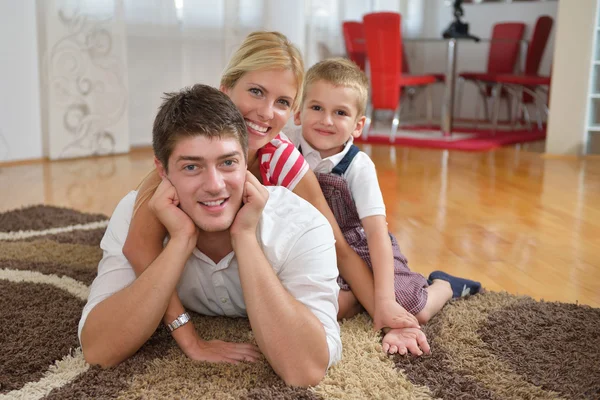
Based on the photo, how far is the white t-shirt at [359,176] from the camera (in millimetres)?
1734

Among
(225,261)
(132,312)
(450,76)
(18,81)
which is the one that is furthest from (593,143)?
(132,312)

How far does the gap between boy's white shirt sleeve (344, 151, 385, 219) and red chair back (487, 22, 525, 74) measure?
4.97 metres

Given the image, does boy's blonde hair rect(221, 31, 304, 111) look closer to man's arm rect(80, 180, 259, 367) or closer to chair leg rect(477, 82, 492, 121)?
man's arm rect(80, 180, 259, 367)

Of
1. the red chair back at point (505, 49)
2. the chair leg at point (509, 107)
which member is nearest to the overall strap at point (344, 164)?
the red chair back at point (505, 49)

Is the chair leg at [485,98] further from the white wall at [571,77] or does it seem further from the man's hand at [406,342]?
the man's hand at [406,342]

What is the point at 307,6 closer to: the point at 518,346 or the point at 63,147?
the point at 63,147

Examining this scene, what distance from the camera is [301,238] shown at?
1410mm

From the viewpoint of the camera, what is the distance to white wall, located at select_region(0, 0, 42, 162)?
3.90m

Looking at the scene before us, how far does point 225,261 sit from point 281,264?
0.44ft

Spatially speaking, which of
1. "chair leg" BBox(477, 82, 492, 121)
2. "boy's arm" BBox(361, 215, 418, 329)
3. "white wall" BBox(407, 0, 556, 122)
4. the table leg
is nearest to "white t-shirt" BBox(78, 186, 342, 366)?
"boy's arm" BBox(361, 215, 418, 329)

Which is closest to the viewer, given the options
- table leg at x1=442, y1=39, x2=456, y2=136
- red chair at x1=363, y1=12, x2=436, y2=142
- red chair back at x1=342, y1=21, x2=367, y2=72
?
red chair at x1=363, y1=12, x2=436, y2=142

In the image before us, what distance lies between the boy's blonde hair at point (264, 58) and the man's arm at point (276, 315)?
1.44 ft

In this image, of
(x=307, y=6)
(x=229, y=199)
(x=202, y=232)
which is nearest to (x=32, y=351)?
(x=202, y=232)

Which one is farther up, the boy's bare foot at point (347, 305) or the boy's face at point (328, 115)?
the boy's face at point (328, 115)
